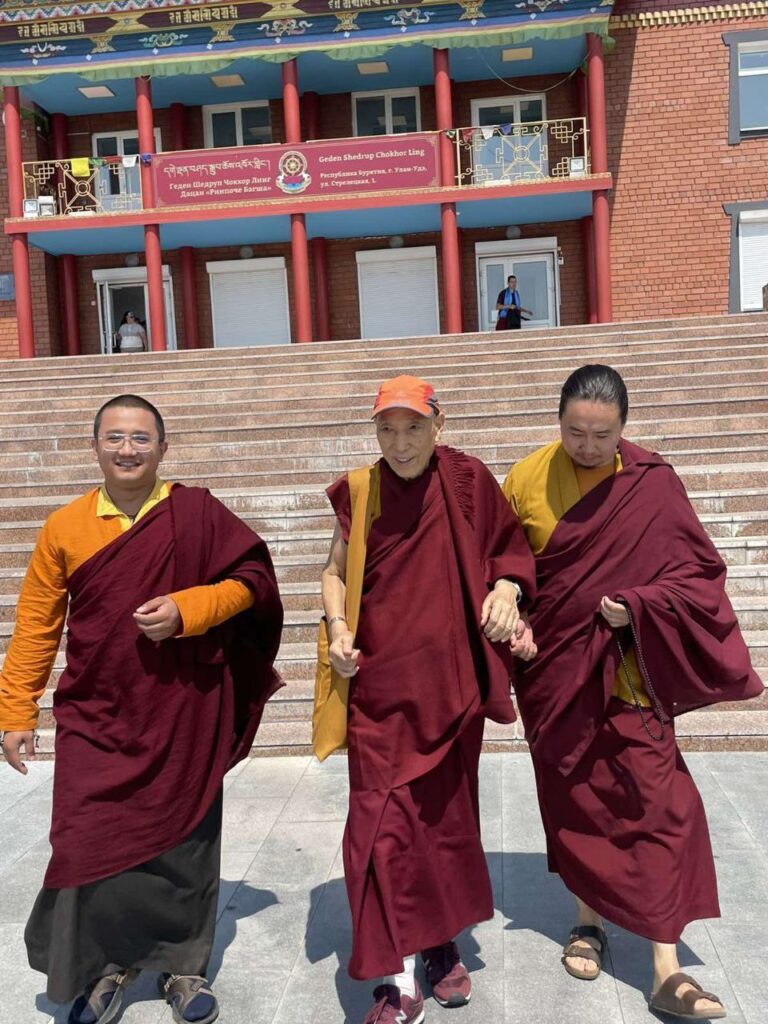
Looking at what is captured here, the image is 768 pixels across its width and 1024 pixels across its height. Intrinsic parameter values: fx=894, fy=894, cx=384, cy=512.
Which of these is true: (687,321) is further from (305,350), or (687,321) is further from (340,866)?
(340,866)

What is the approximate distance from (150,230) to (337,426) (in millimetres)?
7914

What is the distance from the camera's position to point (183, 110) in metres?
16.0

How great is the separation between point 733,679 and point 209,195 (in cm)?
1340

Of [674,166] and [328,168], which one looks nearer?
[328,168]

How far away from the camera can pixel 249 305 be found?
16.3 metres

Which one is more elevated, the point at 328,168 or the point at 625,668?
the point at 328,168

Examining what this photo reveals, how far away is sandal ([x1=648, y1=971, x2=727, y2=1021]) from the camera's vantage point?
7.57ft

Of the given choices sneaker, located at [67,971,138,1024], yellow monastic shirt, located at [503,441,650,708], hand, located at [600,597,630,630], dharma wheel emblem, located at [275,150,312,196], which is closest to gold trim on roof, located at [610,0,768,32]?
dharma wheel emblem, located at [275,150,312,196]

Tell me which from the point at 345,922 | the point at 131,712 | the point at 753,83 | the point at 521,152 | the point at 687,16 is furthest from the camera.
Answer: the point at 753,83

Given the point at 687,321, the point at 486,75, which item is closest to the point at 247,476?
the point at 687,321

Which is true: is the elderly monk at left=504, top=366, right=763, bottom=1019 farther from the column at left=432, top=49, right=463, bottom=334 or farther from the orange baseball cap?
the column at left=432, top=49, right=463, bottom=334

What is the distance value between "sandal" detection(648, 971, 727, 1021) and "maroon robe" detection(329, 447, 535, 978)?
0.51 metres

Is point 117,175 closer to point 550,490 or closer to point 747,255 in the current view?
point 747,255

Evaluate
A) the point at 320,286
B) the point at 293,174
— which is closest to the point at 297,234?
the point at 293,174
